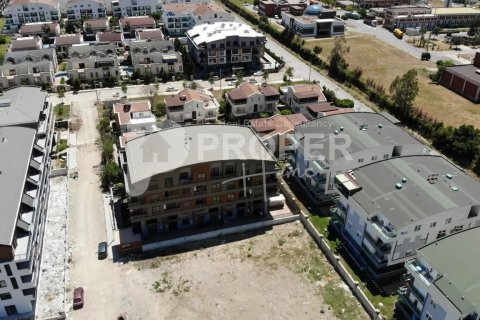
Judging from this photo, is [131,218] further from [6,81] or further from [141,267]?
[6,81]

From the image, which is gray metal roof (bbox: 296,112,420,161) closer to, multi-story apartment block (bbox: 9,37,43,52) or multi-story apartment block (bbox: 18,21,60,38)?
multi-story apartment block (bbox: 9,37,43,52)

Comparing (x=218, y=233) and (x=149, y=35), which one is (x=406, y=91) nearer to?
(x=218, y=233)

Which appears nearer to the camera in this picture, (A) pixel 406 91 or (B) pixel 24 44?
(A) pixel 406 91

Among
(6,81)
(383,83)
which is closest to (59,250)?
(6,81)

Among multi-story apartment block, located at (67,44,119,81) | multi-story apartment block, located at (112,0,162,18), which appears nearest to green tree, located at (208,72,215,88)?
multi-story apartment block, located at (67,44,119,81)

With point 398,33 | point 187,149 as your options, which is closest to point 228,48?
point 187,149

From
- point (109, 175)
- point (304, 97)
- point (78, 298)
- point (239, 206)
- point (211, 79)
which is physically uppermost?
point (304, 97)

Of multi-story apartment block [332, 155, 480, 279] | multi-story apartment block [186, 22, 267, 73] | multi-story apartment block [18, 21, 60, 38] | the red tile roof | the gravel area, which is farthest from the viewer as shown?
multi-story apartment block [18, 21, 60, 38]
